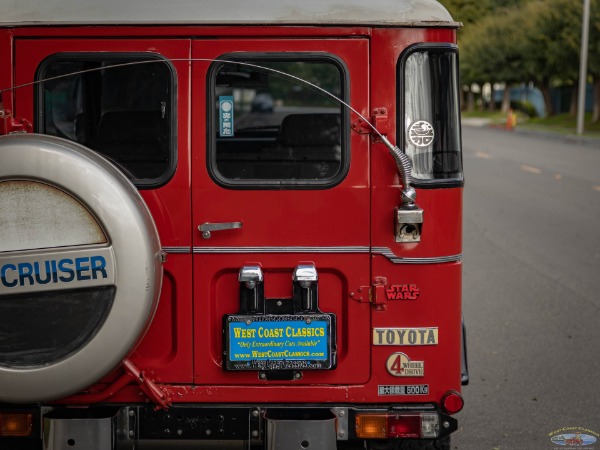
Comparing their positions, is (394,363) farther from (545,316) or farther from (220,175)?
(545,316)

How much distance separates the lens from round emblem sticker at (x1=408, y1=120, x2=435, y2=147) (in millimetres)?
4738

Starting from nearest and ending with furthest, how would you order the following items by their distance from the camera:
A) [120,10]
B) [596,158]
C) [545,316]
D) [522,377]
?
[120,10] < [522,377] < [545,316] < [596,158]

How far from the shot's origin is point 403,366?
484cm

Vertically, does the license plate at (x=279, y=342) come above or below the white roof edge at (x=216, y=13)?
below

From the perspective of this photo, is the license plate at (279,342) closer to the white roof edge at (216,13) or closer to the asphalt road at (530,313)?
the white roof edge at (216,13)

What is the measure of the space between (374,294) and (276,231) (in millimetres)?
519

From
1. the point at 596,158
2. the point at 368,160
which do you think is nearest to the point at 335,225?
the point at 368,160

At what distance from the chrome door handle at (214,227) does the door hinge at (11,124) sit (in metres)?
0.88

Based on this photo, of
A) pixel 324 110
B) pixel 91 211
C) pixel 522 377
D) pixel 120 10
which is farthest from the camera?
pixel 522 377

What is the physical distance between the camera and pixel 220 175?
4.79 m

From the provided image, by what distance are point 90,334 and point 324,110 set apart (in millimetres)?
1600

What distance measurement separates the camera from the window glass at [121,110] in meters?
4.76

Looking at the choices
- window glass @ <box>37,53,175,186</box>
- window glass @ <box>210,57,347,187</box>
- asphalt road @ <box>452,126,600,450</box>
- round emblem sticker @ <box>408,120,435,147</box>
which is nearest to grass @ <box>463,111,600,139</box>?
asphalt road @ <box>452,126,600,450</box>

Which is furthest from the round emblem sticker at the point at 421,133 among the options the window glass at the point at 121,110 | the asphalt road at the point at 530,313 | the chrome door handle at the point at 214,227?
the asphalt road at the point at 530,313
